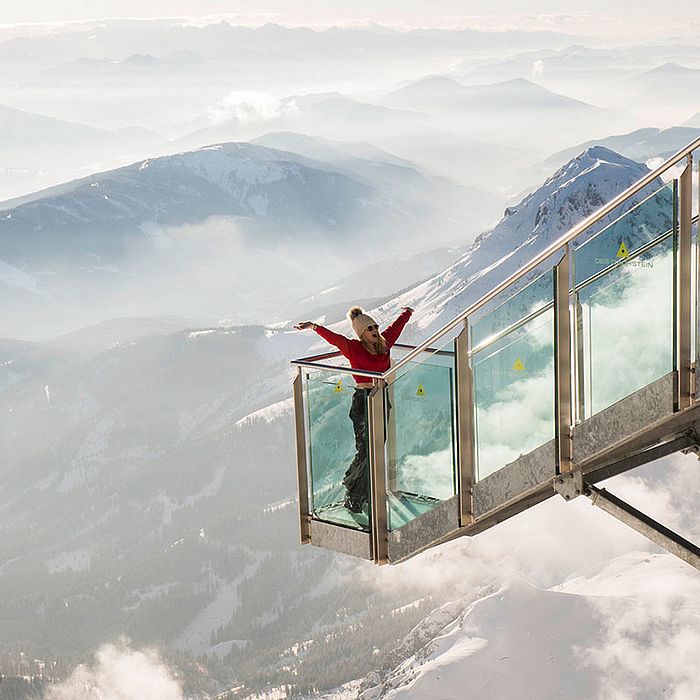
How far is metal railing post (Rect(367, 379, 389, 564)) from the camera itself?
349 inches

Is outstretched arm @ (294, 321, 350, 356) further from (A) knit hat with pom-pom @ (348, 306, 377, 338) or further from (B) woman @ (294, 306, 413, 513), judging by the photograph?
(A) knit hat with pom-pom @ (348, 306, 377, 338)

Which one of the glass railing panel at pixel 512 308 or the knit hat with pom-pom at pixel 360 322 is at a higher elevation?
the glass railing panel at pixel 512 308

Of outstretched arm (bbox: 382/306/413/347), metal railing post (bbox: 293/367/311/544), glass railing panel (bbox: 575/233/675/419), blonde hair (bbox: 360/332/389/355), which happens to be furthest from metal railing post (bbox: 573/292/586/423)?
metal railing post (bbox: 293/367/311/544)

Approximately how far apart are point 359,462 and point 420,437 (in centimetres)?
76

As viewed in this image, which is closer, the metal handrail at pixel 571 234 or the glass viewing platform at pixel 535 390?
the metal handrail at pixel 571 234

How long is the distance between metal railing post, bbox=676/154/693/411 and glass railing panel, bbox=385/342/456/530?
1.88 metres

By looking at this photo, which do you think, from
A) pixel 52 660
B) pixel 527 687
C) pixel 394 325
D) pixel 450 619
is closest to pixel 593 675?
pixel 527 687

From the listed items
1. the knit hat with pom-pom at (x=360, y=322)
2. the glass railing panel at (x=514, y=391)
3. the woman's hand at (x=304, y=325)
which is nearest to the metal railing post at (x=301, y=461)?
the woman's hand at (x=304, y=325)

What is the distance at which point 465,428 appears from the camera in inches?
326

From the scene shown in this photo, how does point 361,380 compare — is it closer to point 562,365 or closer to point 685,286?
point 562,365

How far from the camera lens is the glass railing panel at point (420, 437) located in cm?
841

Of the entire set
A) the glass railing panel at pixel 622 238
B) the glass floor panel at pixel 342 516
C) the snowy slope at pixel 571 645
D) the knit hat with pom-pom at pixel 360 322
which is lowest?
the snowy slope at pixel 571 645

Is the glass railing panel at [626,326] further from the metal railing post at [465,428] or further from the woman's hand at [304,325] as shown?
the woman's hand at [304,325]

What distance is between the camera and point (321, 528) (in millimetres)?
9953
